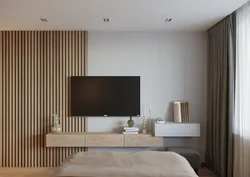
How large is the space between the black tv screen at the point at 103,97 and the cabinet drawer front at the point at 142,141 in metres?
0.48

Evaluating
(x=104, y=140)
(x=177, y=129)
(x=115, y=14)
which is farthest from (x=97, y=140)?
(x=115, y=14)

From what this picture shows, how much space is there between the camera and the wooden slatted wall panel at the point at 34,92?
5.67m

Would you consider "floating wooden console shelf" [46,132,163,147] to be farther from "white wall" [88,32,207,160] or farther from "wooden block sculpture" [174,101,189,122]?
"wooden block sculpture" [174,101,189,122]

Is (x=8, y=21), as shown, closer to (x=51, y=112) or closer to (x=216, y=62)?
(x=51, y=112)

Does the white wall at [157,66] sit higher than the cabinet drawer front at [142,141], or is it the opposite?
the white wall at [157,66]

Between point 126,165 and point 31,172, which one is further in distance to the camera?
point 31,172

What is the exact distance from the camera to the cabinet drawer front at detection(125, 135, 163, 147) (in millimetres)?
5344

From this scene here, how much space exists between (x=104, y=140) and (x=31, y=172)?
137cm

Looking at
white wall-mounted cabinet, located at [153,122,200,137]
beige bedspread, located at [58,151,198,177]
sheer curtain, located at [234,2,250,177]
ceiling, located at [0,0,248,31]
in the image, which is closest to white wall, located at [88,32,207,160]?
ceiling, located at [0,0,248,31]

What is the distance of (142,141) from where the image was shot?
5.36m

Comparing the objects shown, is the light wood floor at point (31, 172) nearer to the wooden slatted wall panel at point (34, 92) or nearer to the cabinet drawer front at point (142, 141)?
the wooden slatted wall panel at point (34, 92)

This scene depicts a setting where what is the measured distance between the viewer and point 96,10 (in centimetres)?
427

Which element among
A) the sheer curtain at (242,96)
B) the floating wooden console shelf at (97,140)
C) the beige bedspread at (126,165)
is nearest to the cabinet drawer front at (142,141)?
the floating wooden console shelf at (97,140)

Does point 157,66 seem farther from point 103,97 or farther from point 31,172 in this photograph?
point 31,172
